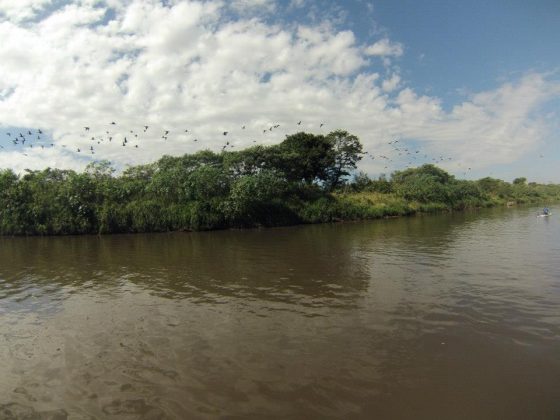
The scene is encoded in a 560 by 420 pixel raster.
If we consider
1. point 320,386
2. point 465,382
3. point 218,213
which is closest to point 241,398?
point 320,386

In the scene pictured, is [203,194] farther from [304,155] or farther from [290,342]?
[290,342]

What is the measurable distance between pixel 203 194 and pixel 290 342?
40.2 m

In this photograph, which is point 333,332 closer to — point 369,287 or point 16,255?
point 369,287

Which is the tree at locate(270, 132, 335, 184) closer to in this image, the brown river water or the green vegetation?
the green vegetation

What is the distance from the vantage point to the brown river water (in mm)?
6797

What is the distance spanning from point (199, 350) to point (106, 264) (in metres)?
16.5

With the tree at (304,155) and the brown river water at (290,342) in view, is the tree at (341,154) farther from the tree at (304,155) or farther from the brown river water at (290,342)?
the brown river water at (290,342)

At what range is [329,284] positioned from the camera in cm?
1573

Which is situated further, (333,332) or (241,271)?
(241,271)

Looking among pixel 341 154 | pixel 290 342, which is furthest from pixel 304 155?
pixel 290 342

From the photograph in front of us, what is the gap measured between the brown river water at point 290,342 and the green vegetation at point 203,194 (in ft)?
87.0

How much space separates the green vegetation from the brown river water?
87.0ft

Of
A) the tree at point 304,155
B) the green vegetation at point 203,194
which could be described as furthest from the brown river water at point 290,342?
the tree at point 304,155

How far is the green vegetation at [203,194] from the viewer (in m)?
45.3
